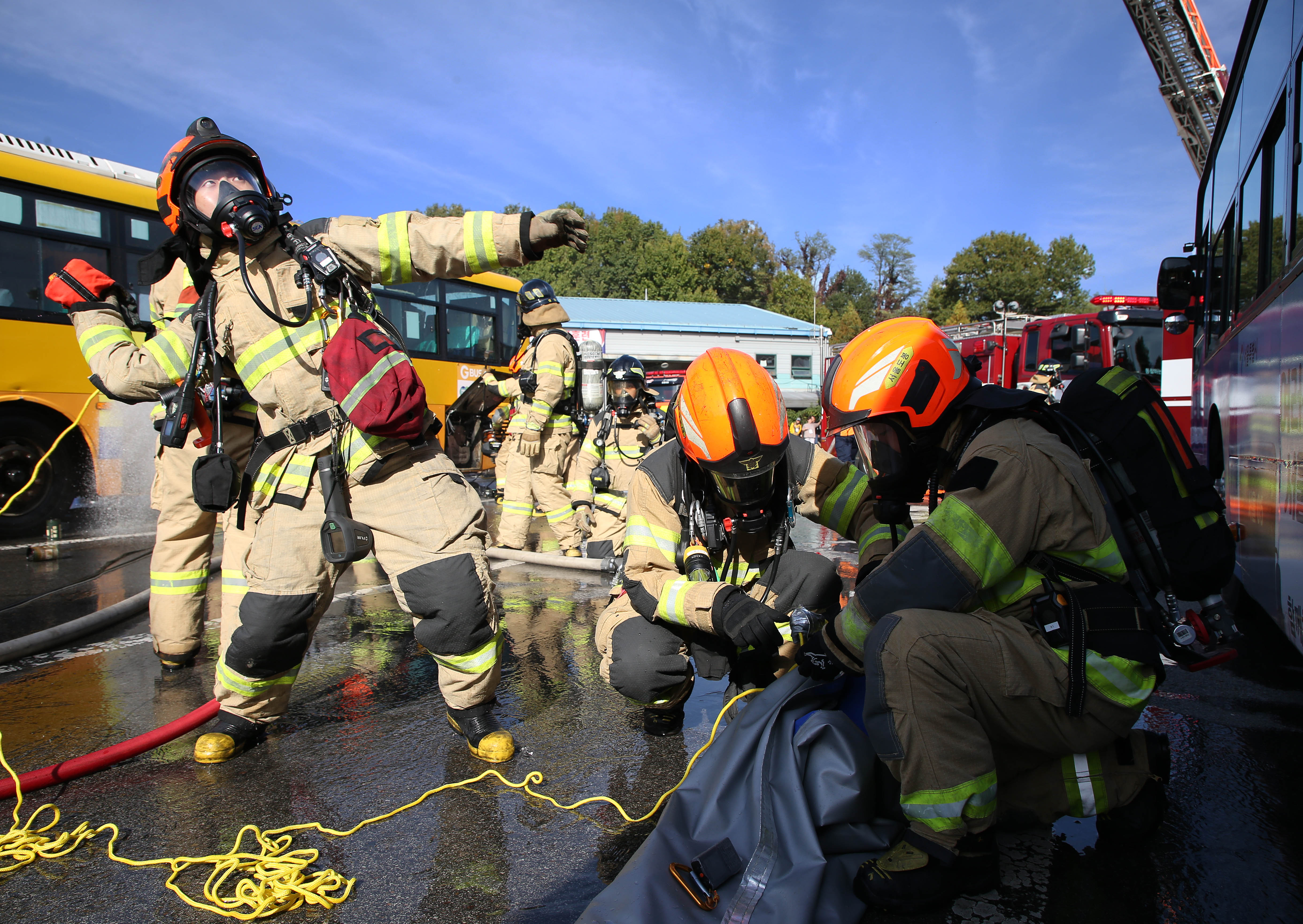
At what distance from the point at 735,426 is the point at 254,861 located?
6.15 ft

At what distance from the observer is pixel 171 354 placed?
9.19ft

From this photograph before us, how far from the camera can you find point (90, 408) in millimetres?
7941

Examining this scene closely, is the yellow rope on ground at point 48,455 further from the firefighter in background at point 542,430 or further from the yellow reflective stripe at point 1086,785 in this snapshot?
the firefighter in background at point 542,430

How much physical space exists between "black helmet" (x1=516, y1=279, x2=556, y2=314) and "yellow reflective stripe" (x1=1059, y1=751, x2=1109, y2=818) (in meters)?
5.97

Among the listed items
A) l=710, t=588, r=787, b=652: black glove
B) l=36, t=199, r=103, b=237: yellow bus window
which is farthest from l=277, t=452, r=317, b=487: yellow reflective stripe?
l=36, t=199, r=103, b=237: yellow bus window

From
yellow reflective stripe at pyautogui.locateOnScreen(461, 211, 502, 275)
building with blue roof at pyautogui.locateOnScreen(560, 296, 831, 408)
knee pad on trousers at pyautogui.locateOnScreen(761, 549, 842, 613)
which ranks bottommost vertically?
knee pad on trousers at pyautogui.locateOnScreen(761, 549, 842, 613)

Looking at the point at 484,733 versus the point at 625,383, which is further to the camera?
the point at 625,383

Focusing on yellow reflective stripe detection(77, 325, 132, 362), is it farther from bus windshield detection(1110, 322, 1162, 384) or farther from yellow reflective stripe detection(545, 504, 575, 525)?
bus windshield detection(1110, 322, 1162, 384)

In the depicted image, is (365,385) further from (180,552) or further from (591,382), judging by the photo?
(591,382)

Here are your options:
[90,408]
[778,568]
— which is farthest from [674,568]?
[90,408]

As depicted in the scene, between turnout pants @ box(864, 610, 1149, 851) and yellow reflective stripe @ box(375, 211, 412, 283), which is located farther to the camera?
yellow reflective stripe @ box(375, 211, 412, 283)

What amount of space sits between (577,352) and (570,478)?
1234mm

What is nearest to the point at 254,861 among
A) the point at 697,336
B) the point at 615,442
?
the point at 615,442

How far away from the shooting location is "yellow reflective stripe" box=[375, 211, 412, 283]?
9.14 feet
